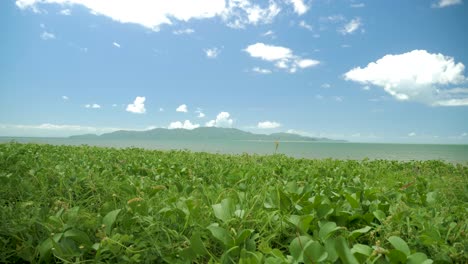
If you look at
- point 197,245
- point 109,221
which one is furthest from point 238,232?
point 109,221

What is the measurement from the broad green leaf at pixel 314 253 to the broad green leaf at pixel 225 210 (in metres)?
0.59

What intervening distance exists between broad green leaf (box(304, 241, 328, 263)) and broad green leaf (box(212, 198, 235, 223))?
1.94ft

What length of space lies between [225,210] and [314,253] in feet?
2.27

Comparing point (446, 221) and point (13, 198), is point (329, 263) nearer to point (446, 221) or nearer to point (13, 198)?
point (446, 221)

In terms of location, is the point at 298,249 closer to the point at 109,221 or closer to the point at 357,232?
the point at 357,232

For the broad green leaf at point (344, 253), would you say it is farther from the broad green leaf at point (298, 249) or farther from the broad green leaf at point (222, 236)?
the broad green leaf at point (222, 236)

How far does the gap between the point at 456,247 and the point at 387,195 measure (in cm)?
104

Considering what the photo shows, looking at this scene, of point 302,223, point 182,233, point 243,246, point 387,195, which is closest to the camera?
point 243,246

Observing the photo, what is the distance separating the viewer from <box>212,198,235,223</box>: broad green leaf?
1864 millimetres

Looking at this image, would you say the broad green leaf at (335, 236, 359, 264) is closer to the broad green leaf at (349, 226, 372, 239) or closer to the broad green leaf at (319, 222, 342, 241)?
the broad green leaf at (319, 222, 342, 241)

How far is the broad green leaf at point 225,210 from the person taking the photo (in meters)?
1.86

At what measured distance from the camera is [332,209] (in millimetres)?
1965

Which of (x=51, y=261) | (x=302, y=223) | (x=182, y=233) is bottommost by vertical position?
(x=51, y=261)

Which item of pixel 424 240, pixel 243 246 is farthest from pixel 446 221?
pixel 243 246
